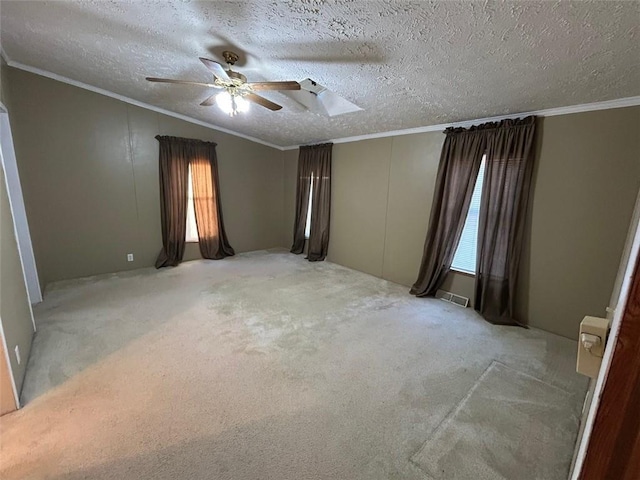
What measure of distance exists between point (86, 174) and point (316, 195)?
3620 mm

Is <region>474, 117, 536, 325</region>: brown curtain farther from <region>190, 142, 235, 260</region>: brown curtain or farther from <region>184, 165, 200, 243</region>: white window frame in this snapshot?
<region>184, 165, 200, 243</region>: white window frame

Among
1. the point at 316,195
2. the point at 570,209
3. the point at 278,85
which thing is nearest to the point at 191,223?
the point at 316,195

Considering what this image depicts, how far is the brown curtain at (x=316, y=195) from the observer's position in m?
5.21

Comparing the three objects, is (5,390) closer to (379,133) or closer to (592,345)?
(592,345)

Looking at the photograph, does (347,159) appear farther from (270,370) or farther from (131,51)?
(270,370)

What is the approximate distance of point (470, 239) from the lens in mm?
3480

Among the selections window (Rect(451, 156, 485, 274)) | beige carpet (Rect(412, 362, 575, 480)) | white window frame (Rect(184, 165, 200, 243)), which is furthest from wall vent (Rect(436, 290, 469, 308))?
white window frame (Rect(184, 165, 200, 243))

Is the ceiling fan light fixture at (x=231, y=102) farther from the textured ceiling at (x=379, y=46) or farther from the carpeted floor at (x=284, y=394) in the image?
the carpeted floor at (x=284, y=394)

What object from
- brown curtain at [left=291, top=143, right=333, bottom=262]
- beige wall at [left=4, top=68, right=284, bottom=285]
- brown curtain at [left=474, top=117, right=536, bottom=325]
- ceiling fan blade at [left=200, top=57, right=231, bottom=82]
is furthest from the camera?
brown curtain at [left=291, top=143, right=333, bottom=262]

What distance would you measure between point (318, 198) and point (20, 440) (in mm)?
4618

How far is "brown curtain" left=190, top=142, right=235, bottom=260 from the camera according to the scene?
4.98m

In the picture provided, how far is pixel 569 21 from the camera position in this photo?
5.03 feet

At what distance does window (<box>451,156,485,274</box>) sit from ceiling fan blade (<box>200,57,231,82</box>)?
2893mm

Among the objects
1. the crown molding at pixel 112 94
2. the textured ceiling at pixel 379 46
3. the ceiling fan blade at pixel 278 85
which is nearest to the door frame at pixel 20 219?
the crown molding at pixel 112 94
